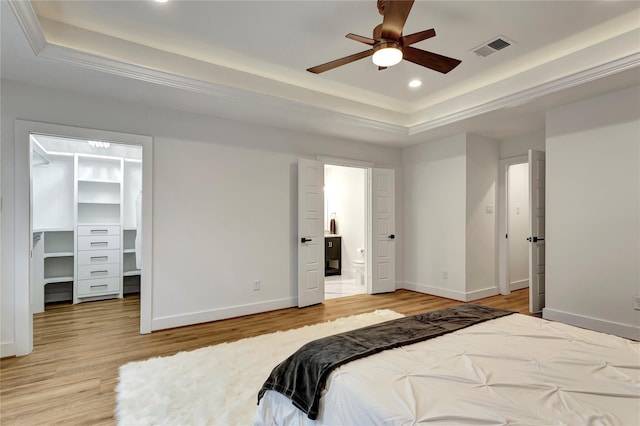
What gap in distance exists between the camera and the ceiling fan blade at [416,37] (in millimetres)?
2210

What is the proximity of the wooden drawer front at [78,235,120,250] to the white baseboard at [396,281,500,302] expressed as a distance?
4.96 meters

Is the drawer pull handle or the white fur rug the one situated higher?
the drawer pull handle

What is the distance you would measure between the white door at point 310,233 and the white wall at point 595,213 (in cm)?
289

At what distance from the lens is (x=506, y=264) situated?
5.38m

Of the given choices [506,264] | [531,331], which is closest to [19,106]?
[531,331]

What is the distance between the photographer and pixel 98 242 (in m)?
5.05

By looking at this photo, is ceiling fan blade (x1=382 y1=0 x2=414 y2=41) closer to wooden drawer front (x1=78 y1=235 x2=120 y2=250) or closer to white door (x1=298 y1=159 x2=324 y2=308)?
white door (x1=298 y1=159 x2=324 y2=308)

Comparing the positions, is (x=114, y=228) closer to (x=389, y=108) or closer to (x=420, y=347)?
(x=389, y=108)

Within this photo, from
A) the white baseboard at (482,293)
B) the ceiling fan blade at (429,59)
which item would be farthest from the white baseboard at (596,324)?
the ceiling fan blade at (429,59)

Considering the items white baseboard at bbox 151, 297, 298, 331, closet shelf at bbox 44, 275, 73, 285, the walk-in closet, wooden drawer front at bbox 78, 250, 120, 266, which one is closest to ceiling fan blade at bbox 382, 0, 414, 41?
white baseboard at bbox 151, 297, 298, 331

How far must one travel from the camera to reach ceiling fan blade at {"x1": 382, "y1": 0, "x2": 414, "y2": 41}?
1.93 meters

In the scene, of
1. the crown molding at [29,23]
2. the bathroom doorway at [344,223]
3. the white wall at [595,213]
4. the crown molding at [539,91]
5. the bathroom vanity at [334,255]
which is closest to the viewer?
the crown molding at [29,23]

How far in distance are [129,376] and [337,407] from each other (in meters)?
2.03

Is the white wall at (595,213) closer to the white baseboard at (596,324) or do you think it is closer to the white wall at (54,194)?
the white baseboard at (596,324)
